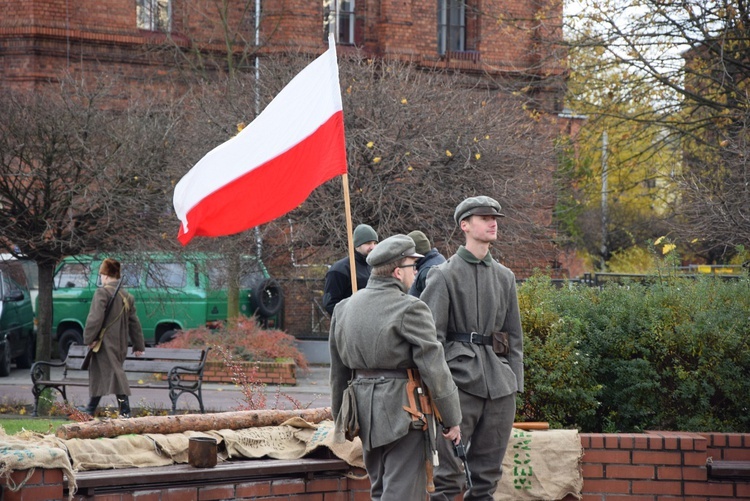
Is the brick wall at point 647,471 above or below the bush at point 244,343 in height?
above

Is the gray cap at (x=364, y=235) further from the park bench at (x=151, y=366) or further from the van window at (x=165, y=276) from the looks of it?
the van window at (x=165, y=276)

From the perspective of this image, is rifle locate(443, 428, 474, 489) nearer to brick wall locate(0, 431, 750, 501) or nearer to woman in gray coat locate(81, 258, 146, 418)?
brick wall locate(0, 431, 750, 501)

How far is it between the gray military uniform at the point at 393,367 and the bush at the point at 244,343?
11.9 metres

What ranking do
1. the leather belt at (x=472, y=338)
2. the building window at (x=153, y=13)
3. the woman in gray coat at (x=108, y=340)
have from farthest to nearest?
the building window at (x=153, y=13)
the woman in gray coat at (x=108, y=340)
the leather belt at (x=472, y=338)

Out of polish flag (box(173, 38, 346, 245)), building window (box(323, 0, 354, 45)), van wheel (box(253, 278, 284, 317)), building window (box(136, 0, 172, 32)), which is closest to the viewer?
polish flag (box(173, 38, 346, 245))

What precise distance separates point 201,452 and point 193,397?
29.7ft

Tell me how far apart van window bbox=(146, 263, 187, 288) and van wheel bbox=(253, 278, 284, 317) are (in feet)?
6.35

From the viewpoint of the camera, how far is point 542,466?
6863mm

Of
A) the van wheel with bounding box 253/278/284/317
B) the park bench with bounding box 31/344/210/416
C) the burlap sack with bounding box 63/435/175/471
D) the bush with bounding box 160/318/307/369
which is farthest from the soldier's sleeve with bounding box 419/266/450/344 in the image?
the van wheel with bounding box 253/278/284/317

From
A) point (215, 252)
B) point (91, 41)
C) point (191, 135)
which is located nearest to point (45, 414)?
point (215, 252)

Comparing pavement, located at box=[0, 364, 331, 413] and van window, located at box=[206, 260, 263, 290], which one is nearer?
pavement, located at box=[0, 364, 331, 413]

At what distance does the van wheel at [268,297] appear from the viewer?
21.6 m

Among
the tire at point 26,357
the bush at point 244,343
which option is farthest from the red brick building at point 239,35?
the tire at point 26,357

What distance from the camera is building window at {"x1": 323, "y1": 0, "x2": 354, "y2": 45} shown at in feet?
90.8
